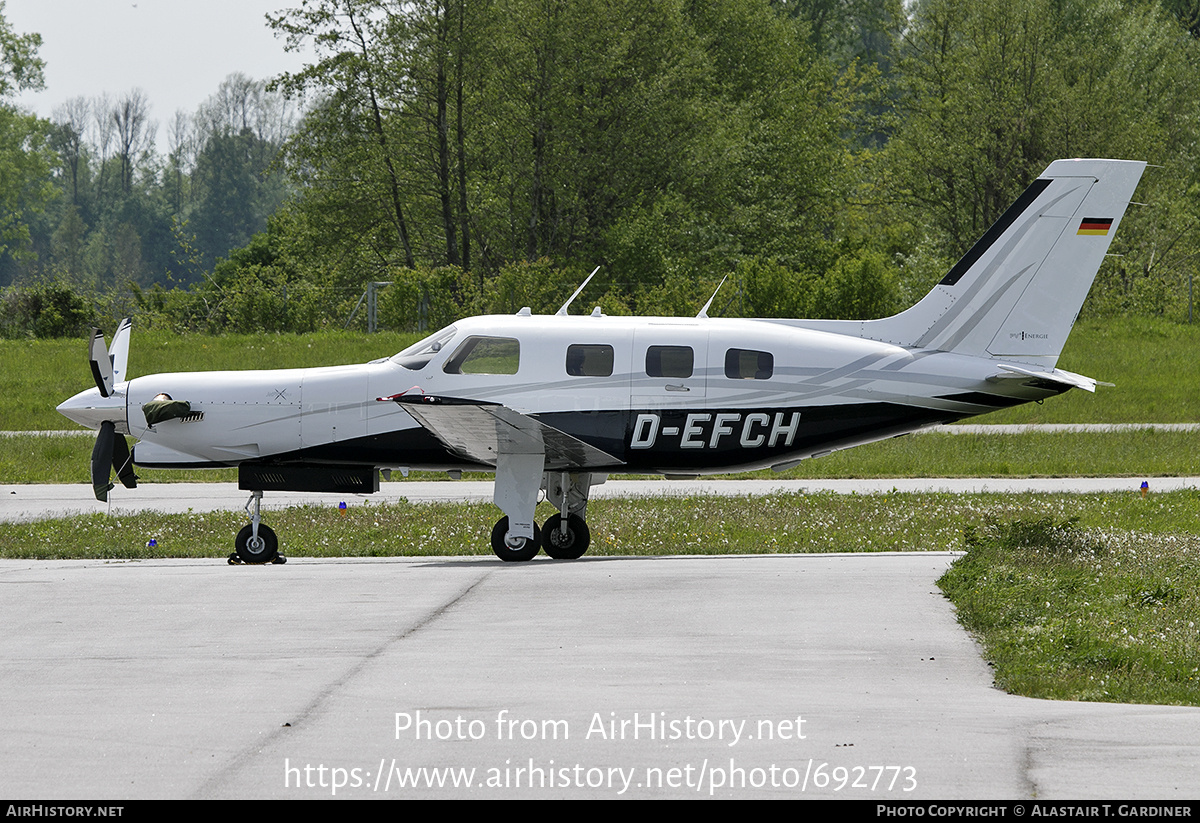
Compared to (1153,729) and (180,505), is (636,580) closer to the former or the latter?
(1153,729)

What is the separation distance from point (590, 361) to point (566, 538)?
1.95 m

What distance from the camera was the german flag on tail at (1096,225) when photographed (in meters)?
13.5

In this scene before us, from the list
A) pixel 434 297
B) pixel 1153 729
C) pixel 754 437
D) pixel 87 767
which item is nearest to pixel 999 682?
pixel 1153 729

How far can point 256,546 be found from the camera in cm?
1314

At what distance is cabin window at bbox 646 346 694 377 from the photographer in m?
13.0

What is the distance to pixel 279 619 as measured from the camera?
369 inches

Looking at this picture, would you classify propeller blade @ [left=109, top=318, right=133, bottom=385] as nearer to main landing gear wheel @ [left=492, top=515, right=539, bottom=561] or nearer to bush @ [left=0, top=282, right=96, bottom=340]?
main landing gear wheel @ [left=492, top=515, right=539, bottom=561]

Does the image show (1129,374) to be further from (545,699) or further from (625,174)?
(545,699)

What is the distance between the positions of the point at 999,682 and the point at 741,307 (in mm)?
28590

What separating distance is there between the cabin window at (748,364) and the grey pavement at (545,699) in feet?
9.14

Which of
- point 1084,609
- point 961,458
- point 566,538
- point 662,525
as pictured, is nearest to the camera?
point 1084,609

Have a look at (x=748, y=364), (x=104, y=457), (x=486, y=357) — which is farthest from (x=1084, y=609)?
(x=104, y=457)

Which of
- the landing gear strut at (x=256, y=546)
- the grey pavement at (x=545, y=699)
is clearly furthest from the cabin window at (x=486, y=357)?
the grey pavement at (x=545, y=699)

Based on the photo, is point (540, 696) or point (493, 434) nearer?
point (540, 696)
